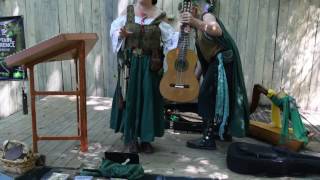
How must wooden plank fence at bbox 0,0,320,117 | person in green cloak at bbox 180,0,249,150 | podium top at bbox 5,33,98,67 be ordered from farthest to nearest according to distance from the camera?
wooden plank fence at bbox 0,0,320,117 < person in green cloak at bbox 180,0,249,150 < podium top at bbox 5,33,98,67

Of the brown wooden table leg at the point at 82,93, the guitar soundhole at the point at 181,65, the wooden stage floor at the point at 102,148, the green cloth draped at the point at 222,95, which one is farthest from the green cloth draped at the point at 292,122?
the brown wooden table leg at the point at 82,93

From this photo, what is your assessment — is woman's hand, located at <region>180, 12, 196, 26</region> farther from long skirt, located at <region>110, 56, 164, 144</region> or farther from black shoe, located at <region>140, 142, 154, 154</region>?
black shoe, located at <region>140, 142, 154, 154</region>

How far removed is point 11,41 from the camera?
20.1 feet

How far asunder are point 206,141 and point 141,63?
1024 mm

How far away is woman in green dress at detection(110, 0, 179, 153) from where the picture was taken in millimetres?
3336

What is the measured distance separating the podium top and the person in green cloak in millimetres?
1017

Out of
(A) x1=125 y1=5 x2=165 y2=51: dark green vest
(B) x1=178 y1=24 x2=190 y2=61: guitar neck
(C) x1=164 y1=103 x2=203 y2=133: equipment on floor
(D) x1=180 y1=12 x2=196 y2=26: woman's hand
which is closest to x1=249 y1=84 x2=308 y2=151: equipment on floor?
(C) x1=164 y1=103 x2=203 y2=133: equipment on floor

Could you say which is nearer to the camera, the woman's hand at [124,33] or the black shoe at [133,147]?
the woman's hand at [124,33]

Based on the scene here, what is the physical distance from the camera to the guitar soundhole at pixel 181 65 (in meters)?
3.39

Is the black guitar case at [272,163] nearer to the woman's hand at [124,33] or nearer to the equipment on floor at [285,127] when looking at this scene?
the equipment on floor at [285,127]

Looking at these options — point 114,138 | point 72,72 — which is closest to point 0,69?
point 72,72

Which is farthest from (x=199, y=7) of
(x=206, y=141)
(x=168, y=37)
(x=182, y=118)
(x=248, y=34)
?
(x=248, y=34)

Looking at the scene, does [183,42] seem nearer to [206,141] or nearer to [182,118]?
[206,141]

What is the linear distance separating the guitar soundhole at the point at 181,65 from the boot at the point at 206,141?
0.62 m
